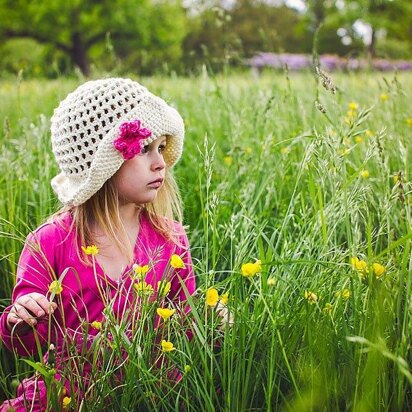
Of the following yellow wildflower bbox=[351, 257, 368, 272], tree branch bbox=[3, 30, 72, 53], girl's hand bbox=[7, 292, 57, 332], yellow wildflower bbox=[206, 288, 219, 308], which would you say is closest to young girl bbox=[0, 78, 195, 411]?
girl's hand bbox=[7, 292, 57, 332]

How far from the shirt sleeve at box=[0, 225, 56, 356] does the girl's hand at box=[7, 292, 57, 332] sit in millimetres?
76

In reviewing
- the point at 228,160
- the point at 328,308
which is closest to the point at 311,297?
the point at 328,308

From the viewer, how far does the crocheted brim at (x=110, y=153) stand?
1833 millimetres

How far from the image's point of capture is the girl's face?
1.90 meters

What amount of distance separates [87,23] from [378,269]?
20.1 meters

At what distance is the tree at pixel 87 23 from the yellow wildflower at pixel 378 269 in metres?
18.8

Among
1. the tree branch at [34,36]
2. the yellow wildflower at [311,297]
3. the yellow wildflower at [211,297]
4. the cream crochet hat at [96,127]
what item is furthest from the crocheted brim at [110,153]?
the tree branch at [34,36]

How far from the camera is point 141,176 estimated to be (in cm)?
190

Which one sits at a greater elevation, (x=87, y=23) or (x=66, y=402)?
(x=87, y=23)

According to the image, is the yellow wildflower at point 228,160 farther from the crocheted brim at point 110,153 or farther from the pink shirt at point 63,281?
the pink shirt at point 63,281

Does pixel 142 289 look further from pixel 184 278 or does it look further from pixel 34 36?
pixel 34 36

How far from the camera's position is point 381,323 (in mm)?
1172

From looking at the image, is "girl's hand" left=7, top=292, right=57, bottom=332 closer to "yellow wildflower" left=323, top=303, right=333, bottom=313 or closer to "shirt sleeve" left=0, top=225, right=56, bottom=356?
"shirt sleeve" left=0, top=225, right=56, bottom=356

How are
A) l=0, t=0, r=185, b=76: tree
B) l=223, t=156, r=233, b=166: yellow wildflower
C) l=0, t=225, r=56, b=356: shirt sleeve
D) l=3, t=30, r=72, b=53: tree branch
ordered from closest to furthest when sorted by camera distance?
l=0, t=225, r=56, b=356: shirt sleeve, l=223, t=156, r=233, b=166: yellow wildflower, l=0, t=0, r=185, b=76: tree, l=3, t=30, r=72, b=53: tree branch
